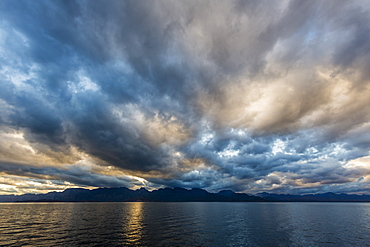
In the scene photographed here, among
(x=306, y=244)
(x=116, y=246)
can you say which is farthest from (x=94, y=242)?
(x=306, y=244)

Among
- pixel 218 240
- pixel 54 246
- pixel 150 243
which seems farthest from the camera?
pixel 218 240

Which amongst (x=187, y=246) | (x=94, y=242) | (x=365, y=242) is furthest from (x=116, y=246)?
(x=365, y=242)

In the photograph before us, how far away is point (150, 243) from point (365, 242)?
219 ft

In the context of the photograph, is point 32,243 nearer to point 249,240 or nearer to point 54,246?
point 54,246

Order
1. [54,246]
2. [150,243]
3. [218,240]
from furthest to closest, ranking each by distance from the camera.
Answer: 1. [218,240]
2. [150,243]
3. [54,246]

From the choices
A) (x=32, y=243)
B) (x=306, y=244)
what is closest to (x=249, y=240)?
(x=306, y=244)

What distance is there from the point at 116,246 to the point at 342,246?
64097mm

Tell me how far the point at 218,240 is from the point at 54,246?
46.0 meters

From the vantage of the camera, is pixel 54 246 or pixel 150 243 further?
pixel 150 243

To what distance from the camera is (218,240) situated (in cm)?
5588

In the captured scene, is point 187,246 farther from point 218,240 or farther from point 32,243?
point 32,243

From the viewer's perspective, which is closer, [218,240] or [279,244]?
[279,244]

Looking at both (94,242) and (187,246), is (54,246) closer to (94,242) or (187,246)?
(94,242)

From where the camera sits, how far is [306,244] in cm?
5294
